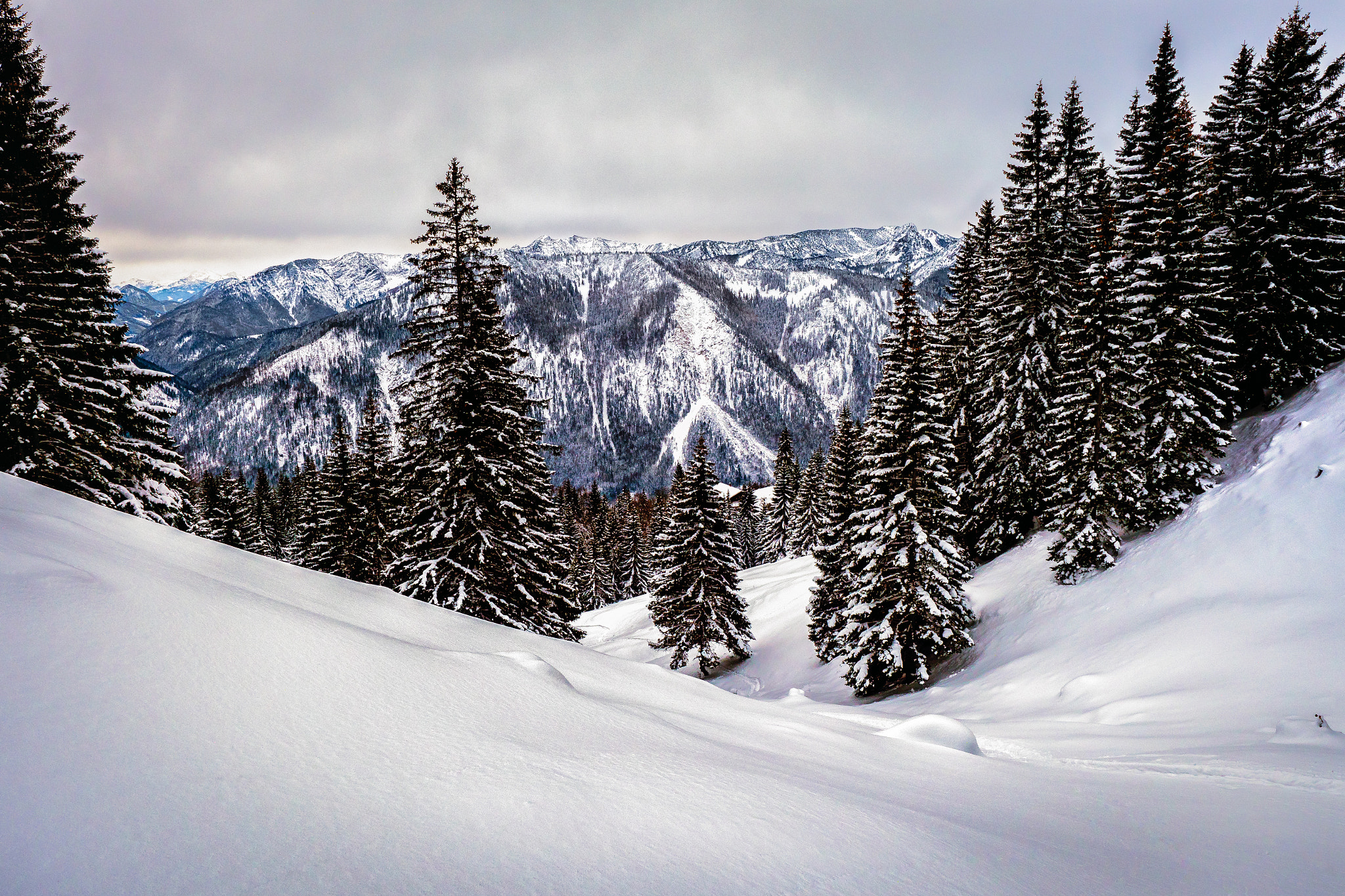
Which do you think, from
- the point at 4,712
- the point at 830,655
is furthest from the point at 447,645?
the point at 830,655

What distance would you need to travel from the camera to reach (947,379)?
27703mm

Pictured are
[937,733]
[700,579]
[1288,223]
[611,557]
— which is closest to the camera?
[937,733]

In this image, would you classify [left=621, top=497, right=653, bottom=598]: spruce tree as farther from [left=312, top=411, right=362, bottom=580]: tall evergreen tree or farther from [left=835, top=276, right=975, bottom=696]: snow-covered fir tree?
[left=835, top=276, right=975, bottom=696]: snow-covered fir tree

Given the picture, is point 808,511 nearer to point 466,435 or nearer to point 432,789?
point 466,435

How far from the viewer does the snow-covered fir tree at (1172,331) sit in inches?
698

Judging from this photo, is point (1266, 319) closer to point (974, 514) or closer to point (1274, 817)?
point (974, 514)

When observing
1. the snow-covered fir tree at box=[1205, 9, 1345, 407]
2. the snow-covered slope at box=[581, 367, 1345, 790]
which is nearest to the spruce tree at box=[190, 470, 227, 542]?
the snow-covered slope at box=[581, 367, 1345, 790]

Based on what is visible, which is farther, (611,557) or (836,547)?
(611,557)

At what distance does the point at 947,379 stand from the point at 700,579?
50.9ft

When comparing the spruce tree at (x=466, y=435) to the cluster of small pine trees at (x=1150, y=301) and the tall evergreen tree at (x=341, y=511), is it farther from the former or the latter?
the cluster of small pine trees at (x=1150, y=301)

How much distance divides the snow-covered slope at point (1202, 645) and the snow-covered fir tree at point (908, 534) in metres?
1.60

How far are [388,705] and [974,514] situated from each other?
93.0 feet

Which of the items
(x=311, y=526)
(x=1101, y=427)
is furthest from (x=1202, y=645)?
(x=311, y=526)

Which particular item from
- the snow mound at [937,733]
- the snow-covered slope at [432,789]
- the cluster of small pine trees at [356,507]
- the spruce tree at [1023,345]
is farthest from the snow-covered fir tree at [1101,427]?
the cluster of small pine trees at [356,507]
